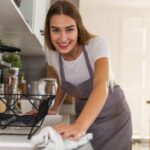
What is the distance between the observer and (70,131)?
731 millimetres

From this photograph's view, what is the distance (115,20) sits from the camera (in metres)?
5.38

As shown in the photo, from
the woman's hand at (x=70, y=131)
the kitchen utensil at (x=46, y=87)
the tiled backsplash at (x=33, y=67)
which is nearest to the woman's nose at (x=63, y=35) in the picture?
the woman's hand at (x=70, y=131)

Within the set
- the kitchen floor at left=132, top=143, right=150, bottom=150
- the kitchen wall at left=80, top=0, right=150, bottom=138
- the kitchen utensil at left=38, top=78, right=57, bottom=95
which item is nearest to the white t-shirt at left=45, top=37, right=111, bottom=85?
the kitchen utensil at left=38, top=78, right=57, bottom=95

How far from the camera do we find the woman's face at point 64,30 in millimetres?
1091

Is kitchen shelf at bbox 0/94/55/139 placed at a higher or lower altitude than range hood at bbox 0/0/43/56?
lower

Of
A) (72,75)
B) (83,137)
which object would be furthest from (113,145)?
(83,137)

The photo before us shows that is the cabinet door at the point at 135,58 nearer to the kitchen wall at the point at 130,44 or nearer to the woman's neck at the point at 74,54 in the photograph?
the kitchen wall at the point at 130,44

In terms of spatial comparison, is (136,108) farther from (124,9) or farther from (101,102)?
(101,102)

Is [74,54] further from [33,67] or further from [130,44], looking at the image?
[130,44]

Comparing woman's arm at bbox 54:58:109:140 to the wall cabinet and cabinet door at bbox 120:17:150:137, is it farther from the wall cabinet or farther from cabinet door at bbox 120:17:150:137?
cabinet door at bbox 120:17:150:137

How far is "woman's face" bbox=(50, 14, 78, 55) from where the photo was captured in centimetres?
109

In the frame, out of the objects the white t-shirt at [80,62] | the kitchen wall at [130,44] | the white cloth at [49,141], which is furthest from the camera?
the kitchen wall at [130,44]

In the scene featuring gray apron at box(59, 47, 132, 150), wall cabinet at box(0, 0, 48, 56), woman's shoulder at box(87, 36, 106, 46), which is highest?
wall cabinet at box(0, 0, 48, 56)

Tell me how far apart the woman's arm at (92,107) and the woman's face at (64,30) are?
0.39 feet
